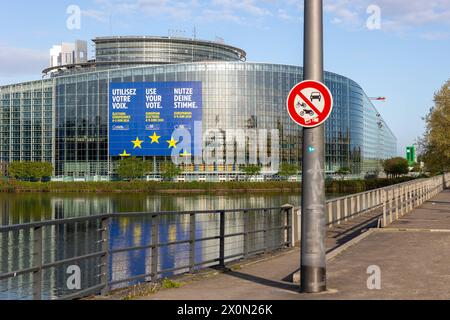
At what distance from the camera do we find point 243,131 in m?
113

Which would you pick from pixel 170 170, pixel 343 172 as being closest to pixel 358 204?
pixel 170 170

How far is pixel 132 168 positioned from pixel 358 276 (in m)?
94.7

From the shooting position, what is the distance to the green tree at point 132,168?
10312 centimetres

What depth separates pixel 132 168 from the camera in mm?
103125

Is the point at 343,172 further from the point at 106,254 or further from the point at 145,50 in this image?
the point at 106,254

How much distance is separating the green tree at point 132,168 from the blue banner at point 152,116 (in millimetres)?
3909

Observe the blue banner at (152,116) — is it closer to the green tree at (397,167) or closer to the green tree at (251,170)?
the green tree at (251,170)

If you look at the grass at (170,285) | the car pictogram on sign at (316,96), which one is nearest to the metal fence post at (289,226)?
the grass at (170,285)

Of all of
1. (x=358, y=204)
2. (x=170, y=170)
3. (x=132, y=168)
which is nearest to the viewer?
(x=358, y=204)

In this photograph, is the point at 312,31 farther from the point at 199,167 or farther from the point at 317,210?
the point at 199,167

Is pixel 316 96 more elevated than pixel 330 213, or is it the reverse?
pixel 316 96
